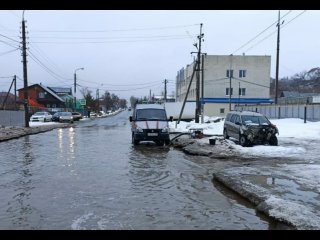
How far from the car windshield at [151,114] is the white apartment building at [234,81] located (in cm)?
5497

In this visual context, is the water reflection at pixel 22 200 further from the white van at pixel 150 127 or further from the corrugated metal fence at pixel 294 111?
the corrugated metal fence at pixel 294 111

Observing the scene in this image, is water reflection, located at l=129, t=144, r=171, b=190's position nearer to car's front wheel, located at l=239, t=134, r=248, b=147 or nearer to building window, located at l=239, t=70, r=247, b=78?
car's front wheel, located at l=239, t=134, r=248, b=147

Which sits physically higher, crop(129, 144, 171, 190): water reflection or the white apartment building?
the white apartment building

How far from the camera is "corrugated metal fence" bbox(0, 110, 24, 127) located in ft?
128

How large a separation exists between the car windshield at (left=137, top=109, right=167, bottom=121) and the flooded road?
5.99 m

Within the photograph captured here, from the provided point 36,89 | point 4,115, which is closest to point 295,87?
point 36,89

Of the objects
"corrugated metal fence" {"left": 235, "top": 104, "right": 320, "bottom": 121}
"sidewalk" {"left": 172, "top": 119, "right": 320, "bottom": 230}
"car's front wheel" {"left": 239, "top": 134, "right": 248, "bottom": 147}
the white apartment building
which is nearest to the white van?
"sidewalk" {"left": 172, "top": 119, "right": 320, "bottom": 230}

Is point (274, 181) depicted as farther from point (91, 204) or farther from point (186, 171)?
point (91, 204)

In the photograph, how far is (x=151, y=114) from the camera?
20.8 metres

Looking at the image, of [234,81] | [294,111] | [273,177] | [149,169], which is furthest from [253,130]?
[234,81]

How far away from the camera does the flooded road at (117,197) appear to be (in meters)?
6.59

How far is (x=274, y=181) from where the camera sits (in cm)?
1009

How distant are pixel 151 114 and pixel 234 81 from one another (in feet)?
192

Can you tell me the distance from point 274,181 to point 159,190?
305 centimetres
